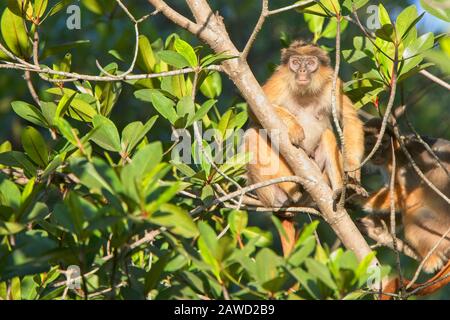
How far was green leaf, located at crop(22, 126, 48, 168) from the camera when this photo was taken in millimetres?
4504

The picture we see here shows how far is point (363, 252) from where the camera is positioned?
16.1 ft

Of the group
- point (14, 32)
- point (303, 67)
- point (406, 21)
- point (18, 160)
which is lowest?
point (18, 160)

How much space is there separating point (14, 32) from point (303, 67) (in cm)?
281

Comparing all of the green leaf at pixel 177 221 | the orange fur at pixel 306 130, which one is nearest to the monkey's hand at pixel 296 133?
the orange fur at pixel 306 130

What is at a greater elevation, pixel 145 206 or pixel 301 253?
pixel 145 206

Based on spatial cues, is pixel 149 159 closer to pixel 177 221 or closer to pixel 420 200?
pixel 177 221

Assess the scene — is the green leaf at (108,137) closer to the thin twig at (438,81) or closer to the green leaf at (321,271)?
the green leaf at (321,271)

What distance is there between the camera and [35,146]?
453 centimetres

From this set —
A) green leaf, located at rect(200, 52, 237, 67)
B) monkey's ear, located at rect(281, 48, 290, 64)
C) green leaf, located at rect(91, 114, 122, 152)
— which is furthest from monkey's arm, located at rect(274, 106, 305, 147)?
green leaf, located at rect(91, 114, 122, 152)

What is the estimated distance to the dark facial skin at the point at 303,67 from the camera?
6.86 metres

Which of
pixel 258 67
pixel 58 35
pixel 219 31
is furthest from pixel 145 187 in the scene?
pixel 258 67

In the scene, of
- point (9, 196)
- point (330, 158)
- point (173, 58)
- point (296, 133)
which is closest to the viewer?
point (9, 196)

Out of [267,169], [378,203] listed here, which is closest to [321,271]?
[267,169]
